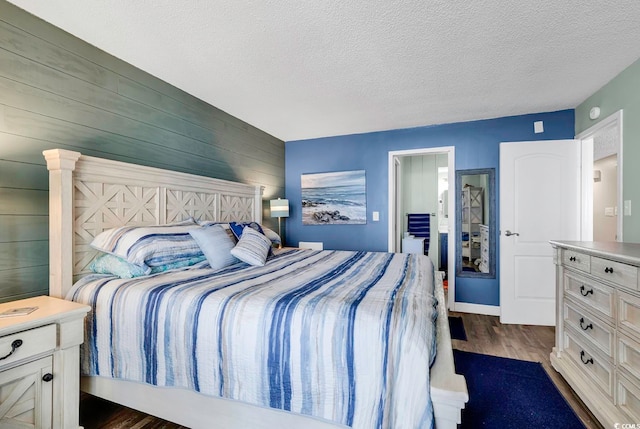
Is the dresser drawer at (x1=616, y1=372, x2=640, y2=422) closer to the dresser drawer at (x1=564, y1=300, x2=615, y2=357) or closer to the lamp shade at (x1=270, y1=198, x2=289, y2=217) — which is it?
the dresser drawer at (x1=564, y1=300, x2=615, y2=357)

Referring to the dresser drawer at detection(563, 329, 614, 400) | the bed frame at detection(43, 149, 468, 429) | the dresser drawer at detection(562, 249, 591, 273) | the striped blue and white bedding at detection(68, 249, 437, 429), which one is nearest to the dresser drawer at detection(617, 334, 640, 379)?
the dresser drawer at detection(563, 329, 614, 400)

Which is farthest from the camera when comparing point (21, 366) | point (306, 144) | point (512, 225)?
point (306, 144)

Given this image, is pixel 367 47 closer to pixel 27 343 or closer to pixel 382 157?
pixel 382 157

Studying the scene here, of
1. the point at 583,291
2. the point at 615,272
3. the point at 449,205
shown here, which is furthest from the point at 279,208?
the point at 615,272

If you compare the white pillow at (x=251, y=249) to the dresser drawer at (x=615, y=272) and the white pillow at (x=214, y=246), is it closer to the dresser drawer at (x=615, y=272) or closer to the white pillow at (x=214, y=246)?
the white pillow at (x=214, y=246)

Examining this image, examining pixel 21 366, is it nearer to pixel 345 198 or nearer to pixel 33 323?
pixel 33 323

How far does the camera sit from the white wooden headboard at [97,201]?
169 centimetres

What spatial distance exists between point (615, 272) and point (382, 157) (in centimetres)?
283

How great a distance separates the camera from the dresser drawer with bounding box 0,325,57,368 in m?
1.19

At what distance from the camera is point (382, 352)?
1.08m

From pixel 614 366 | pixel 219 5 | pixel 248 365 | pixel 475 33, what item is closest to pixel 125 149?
pixel 219 5

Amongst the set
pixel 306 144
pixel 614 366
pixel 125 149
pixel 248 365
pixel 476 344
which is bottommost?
pixel 476 344

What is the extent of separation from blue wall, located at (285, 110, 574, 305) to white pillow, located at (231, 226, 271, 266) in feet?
6.35

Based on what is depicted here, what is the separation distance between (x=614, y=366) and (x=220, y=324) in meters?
2.11
